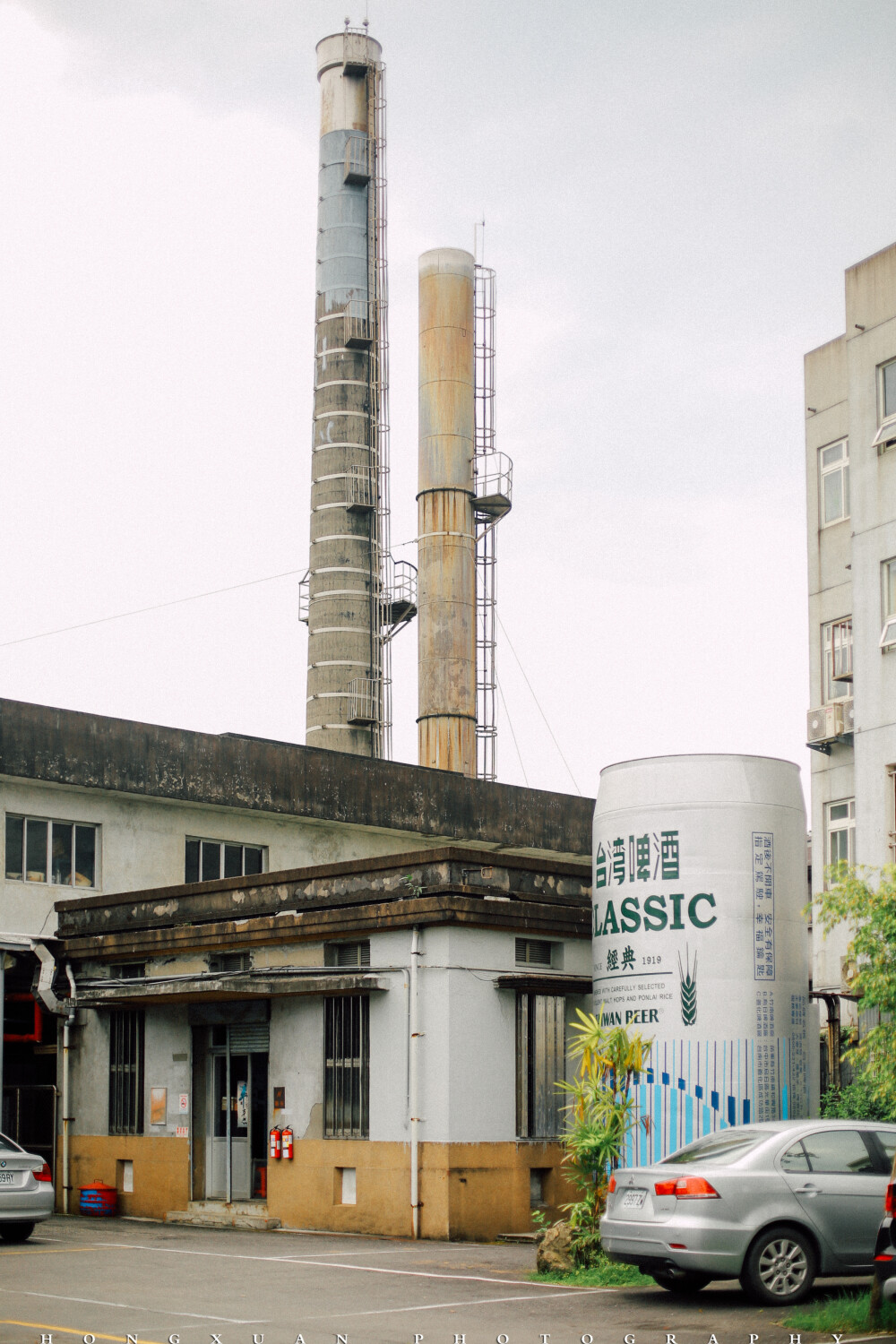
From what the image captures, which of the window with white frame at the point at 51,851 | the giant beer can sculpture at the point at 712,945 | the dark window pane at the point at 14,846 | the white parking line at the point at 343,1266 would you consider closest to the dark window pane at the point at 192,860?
the window with white frame at the point at 51,851

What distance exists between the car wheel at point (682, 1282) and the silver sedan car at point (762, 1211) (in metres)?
0.08

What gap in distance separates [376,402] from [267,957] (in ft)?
88.6

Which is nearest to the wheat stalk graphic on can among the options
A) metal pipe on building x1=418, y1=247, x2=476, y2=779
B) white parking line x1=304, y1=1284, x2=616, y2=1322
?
white parking line x1=304, y1=1284, x2=616, y2=1322

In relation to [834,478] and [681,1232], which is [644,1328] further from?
[834,478]

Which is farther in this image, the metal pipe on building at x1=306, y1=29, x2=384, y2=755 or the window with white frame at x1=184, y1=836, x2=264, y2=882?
the metal pipe on building at x1=306, y1=29, x2=384, y2=755

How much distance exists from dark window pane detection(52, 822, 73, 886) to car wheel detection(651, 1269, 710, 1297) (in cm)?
1668

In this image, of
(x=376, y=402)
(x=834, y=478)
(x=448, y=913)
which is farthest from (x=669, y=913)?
(x=376, y=402)

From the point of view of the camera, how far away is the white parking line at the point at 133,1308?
1146cm

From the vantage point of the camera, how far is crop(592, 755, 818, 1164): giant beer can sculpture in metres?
18.0

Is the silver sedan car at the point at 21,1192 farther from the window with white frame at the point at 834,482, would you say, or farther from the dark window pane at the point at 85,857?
the window with white frame at the point at 834,482

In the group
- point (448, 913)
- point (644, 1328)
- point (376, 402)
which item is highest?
point (376, 402)

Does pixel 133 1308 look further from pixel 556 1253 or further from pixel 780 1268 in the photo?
pixel 780 1268

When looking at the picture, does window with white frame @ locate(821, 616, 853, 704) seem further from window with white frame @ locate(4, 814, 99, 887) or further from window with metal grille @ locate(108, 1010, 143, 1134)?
window with metal grille @ locate(108, 1010, 143, 1134)

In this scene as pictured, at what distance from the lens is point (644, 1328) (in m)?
11.0
